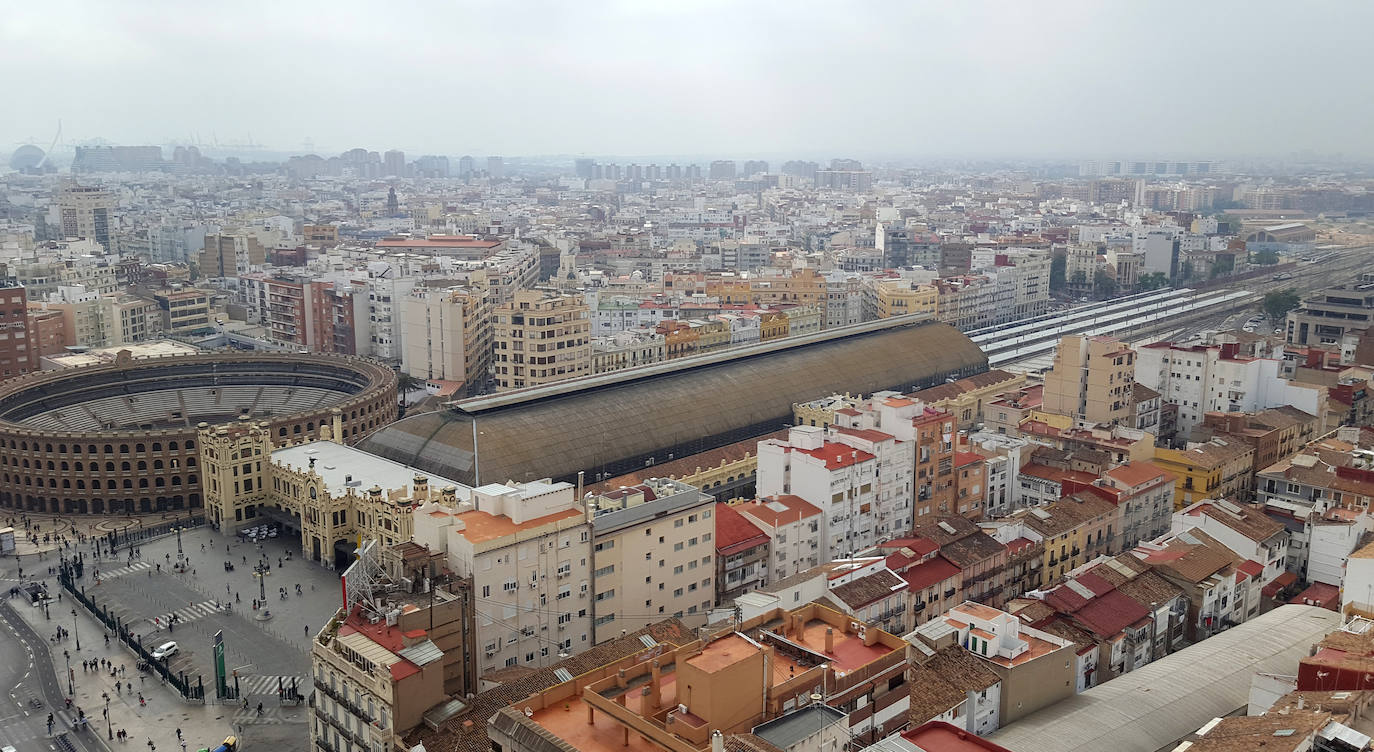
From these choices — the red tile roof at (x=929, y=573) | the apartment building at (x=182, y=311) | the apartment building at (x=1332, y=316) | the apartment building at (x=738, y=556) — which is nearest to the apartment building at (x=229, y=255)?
the apartment building at (x=182, y=311)

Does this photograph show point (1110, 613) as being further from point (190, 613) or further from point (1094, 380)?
point (190, 613)

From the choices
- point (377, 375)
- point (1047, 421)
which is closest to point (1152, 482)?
point (1047, 421)

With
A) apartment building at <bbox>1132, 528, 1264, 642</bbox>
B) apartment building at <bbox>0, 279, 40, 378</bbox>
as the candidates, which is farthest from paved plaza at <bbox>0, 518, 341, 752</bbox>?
apartment building at <bbox>0, 279, 40, 378</bbox>

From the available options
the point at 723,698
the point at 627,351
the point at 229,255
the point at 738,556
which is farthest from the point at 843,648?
the point at 229,255

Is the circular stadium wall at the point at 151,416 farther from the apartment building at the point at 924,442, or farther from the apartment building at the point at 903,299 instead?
the apartment building at the point at 903,299

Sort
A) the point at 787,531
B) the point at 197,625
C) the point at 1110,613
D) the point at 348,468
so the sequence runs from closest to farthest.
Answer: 1. the point at 1110,613
2. the point at 787,531
3. the point at 197,625
4. the point at 348,468

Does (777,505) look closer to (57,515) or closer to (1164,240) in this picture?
(57,515)
